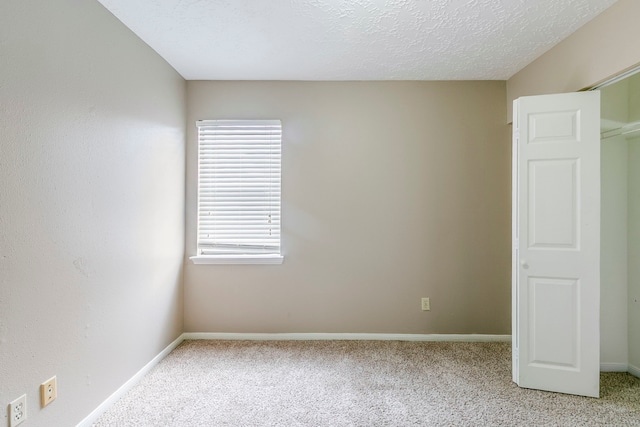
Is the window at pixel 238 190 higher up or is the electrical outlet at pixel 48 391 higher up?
the window at pixel 238 190

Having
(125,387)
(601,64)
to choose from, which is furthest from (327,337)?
(601,64)

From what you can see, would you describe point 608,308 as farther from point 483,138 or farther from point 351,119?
point 351,119

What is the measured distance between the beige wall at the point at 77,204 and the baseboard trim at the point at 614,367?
358cm

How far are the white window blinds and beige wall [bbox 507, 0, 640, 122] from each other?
2.31 m

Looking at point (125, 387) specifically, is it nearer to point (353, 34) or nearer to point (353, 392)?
point (353, 392)

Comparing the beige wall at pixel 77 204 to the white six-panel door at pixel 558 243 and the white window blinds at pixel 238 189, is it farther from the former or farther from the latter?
the white six-panel door at pixel 558 243

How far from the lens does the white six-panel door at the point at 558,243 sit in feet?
6.23

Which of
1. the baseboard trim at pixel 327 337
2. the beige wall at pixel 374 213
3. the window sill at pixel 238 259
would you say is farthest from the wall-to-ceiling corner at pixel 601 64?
the window sill at pixel 238 259

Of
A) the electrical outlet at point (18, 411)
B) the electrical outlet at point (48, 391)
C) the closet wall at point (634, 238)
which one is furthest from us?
the closet wall at point (634, 238)

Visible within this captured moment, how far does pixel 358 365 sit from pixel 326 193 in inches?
60.2

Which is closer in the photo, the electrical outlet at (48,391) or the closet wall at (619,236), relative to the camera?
the electrical outlet at (48,391)

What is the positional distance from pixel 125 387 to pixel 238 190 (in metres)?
1.74

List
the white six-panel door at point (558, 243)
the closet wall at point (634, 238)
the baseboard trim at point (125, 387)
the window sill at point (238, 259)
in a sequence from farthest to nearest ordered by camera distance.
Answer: the window sill at point (238, 259) < the closet wall at point (634, 238) < the white six-panel door at point (558, 243) < the baseboard trim at point (125, 387)

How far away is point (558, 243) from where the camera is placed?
196 cm
